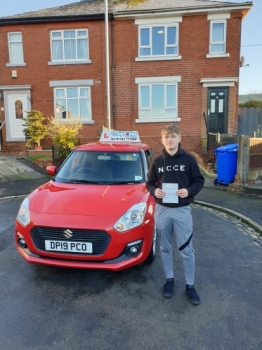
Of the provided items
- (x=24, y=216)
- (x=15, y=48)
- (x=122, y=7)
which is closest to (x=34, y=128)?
(x=15, y=48)

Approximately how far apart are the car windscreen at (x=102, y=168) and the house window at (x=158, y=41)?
1151 cm

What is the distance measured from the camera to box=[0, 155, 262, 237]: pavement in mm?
6066

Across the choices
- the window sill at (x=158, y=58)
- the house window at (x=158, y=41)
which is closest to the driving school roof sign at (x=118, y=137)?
the window sill at (x=158, y=58)

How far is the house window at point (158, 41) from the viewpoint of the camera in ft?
46.3

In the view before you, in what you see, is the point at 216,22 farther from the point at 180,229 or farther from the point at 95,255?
the point at 95,255

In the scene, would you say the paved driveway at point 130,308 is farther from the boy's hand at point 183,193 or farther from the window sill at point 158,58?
the window sill at point 158,58

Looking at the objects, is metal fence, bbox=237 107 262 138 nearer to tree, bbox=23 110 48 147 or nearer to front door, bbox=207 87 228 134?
front door, bbox=207 87 228 134

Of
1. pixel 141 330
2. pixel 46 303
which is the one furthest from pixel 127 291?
pixel 46 303

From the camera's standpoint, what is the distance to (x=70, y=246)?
3.06m

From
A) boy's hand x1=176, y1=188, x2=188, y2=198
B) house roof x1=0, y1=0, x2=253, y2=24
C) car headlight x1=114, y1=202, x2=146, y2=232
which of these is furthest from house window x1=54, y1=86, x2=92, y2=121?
boy's hand x1=176, y1=188, x2=188, y2=198

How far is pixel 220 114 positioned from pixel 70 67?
8255 millimetres

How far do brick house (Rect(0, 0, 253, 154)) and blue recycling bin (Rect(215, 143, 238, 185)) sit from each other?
5.95 metres

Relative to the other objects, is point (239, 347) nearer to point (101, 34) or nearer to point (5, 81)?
point (101, 34)

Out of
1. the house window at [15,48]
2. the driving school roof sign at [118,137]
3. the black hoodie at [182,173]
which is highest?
the house window at [15,48]
